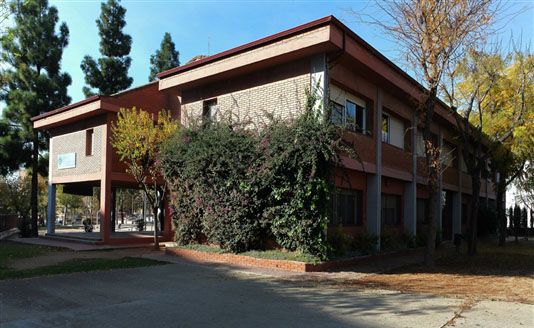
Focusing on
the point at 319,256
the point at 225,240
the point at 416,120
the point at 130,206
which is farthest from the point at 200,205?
the point at 130,206

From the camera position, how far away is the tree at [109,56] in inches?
1141

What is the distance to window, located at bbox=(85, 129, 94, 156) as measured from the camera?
22031 mm

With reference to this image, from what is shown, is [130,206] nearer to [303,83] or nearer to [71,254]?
[71,254]

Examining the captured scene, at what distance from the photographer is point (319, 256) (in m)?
13.4

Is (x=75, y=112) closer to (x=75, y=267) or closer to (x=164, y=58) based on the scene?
(x=75, y=267)

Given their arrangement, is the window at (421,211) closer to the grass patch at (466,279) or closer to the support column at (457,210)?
the support column at (457,210)

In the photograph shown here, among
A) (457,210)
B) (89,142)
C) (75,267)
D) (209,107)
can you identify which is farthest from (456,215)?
(75,267)

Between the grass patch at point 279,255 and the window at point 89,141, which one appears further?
the window at point 89,141

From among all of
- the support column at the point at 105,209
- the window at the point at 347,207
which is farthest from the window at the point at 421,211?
the support column at the point at 105,209

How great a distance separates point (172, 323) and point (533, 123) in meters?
18.0

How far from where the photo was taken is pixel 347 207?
672 inches

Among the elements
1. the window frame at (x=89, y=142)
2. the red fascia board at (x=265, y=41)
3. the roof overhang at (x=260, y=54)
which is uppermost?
the red fascia board at (x=265, y=41)

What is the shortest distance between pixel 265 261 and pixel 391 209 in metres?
8.93

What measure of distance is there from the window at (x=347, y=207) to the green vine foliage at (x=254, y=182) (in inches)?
98.8
